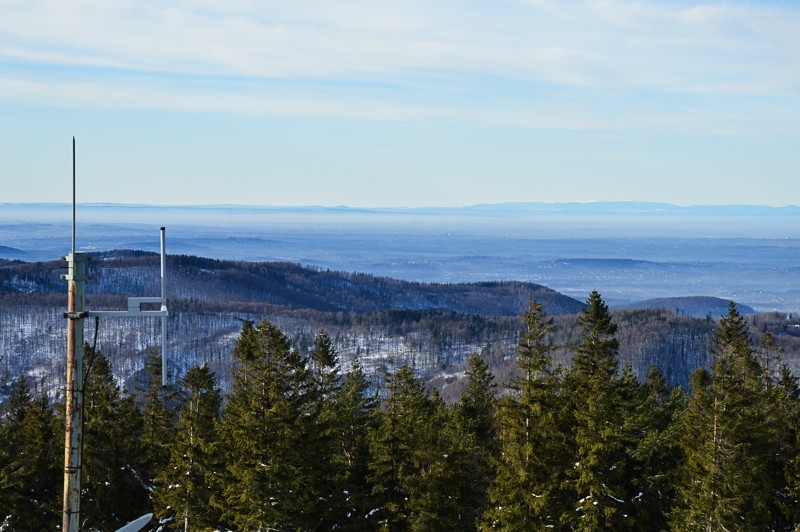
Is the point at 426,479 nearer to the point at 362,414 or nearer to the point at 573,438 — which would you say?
the point at 573,438

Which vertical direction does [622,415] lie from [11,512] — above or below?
above

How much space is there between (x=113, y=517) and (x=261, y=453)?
13.9 metres

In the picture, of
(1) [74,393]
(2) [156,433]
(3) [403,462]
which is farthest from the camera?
(2) [156,433]

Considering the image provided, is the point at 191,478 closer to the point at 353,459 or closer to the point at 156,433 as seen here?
the point at 156,433

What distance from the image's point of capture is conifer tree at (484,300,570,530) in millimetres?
35438

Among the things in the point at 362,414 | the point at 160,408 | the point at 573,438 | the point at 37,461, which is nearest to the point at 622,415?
the point at 573,438

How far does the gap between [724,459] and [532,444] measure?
7620mm

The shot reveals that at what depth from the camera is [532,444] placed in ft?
117

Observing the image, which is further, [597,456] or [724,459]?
[597,456]

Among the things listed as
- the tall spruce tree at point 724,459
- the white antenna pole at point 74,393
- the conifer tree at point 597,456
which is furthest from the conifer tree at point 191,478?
the white antenna pole at point 74,393

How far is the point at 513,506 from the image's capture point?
35875 mm

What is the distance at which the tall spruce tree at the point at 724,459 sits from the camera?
35.0 metres

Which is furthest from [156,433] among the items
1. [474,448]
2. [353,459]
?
[474,448]

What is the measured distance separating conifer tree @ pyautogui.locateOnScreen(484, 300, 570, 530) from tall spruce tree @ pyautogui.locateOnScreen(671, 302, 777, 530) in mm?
5509
